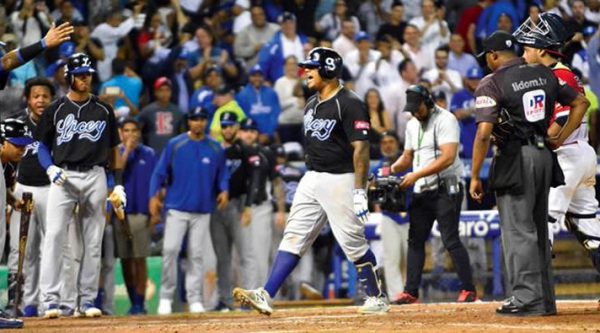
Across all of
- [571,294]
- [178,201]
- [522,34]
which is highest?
[522,34]

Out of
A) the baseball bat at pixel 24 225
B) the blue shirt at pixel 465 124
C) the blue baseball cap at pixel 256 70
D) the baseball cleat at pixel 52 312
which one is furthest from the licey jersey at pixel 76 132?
the blue shirt at pixel 465 124

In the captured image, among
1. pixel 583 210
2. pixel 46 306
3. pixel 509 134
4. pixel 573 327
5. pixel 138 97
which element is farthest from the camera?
pixel 138 97

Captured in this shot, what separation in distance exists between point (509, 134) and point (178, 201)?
6.71m

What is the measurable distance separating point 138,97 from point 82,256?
639 centimetres

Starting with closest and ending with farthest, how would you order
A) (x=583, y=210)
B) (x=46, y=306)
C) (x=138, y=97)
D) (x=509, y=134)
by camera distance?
(x=509, y=134) → (x=583, y=210) → (x=46, y=306) → (x=138, y=97)

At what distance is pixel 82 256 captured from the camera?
13.7m

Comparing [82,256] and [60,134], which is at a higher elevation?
[60,134]

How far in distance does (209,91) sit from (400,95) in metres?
2.84

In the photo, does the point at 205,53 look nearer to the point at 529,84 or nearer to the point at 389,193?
the point at 389,193

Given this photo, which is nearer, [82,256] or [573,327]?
[573,327]

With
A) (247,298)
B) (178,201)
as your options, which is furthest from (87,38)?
(247,298)

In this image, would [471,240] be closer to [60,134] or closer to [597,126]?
[597,126]

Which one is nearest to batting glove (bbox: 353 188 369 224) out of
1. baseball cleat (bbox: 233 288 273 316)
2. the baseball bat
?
baseball cleat (bbox: 233 288 273 316)

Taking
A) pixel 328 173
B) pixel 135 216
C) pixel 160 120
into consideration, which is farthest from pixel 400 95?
pixel 328 173
